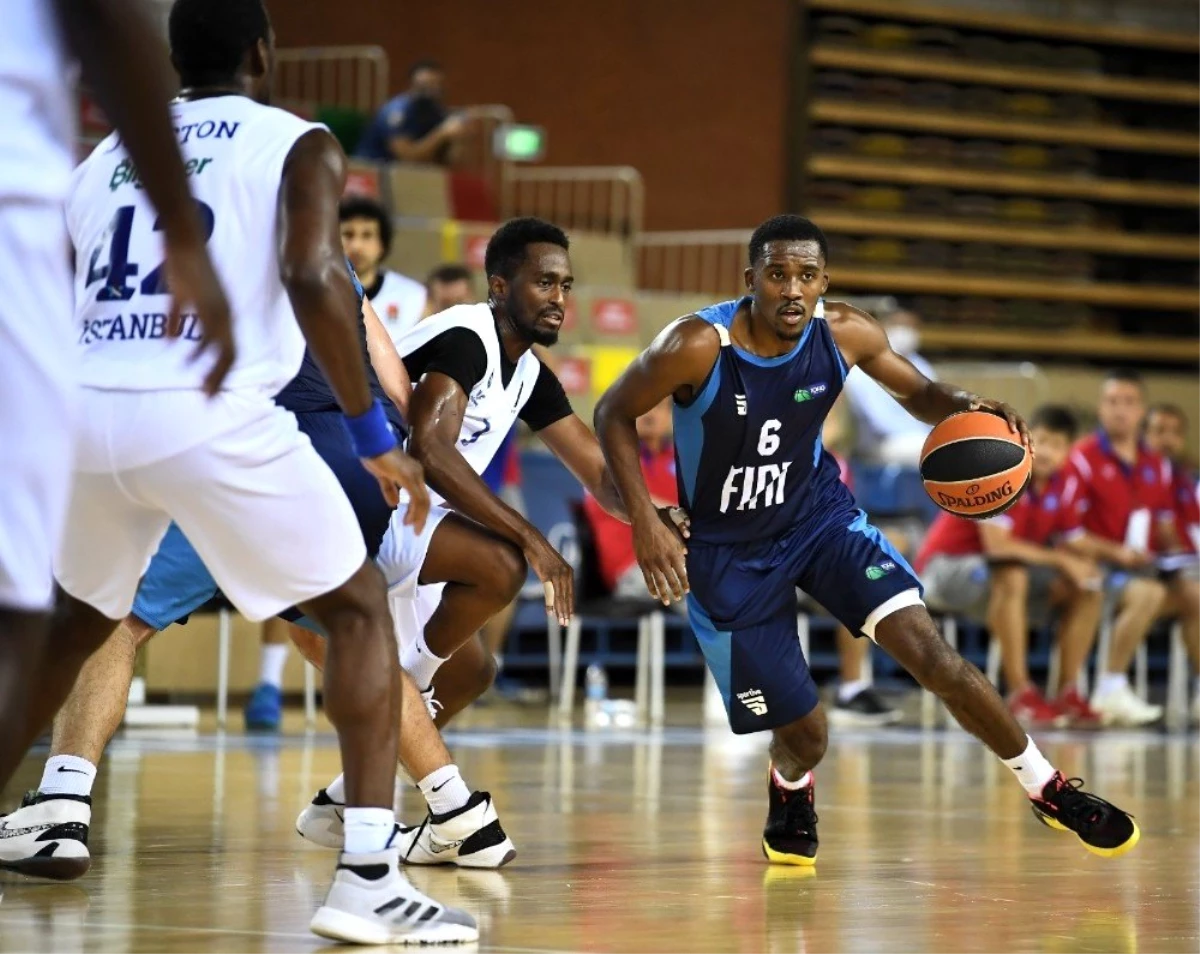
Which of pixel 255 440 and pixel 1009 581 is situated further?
pixel 1009 581

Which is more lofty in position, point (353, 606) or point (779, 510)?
point (353, 606)

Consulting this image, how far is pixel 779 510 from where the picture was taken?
500 cm

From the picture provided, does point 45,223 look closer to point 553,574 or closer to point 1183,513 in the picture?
point 553,574

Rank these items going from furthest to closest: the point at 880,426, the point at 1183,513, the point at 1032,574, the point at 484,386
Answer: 1. the point at 880,426
2. the point at 1183,513
3. the point at 1032,574
4. the point at 484,386

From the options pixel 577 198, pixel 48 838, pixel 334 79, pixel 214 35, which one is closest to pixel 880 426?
pixel 577 198

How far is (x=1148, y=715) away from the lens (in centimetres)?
1048

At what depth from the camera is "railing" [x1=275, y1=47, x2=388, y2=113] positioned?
14.6 metres

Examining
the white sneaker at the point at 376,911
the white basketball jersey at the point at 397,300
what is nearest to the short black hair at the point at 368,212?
the white basketball jersey at the point at 397,300

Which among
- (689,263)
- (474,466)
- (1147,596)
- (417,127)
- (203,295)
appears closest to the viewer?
(203,295)

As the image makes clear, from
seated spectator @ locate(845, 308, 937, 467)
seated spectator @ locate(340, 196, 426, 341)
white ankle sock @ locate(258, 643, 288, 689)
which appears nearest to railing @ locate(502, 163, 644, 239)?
seated spectator @ locate(845, 308, 937, 467)

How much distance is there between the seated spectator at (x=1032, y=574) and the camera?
33.8ft

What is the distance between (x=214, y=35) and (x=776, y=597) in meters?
2.10

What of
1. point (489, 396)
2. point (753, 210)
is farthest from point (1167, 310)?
point (489, 396)

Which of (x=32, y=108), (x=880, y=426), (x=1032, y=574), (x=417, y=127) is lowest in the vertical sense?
(x=1032, y=574)
